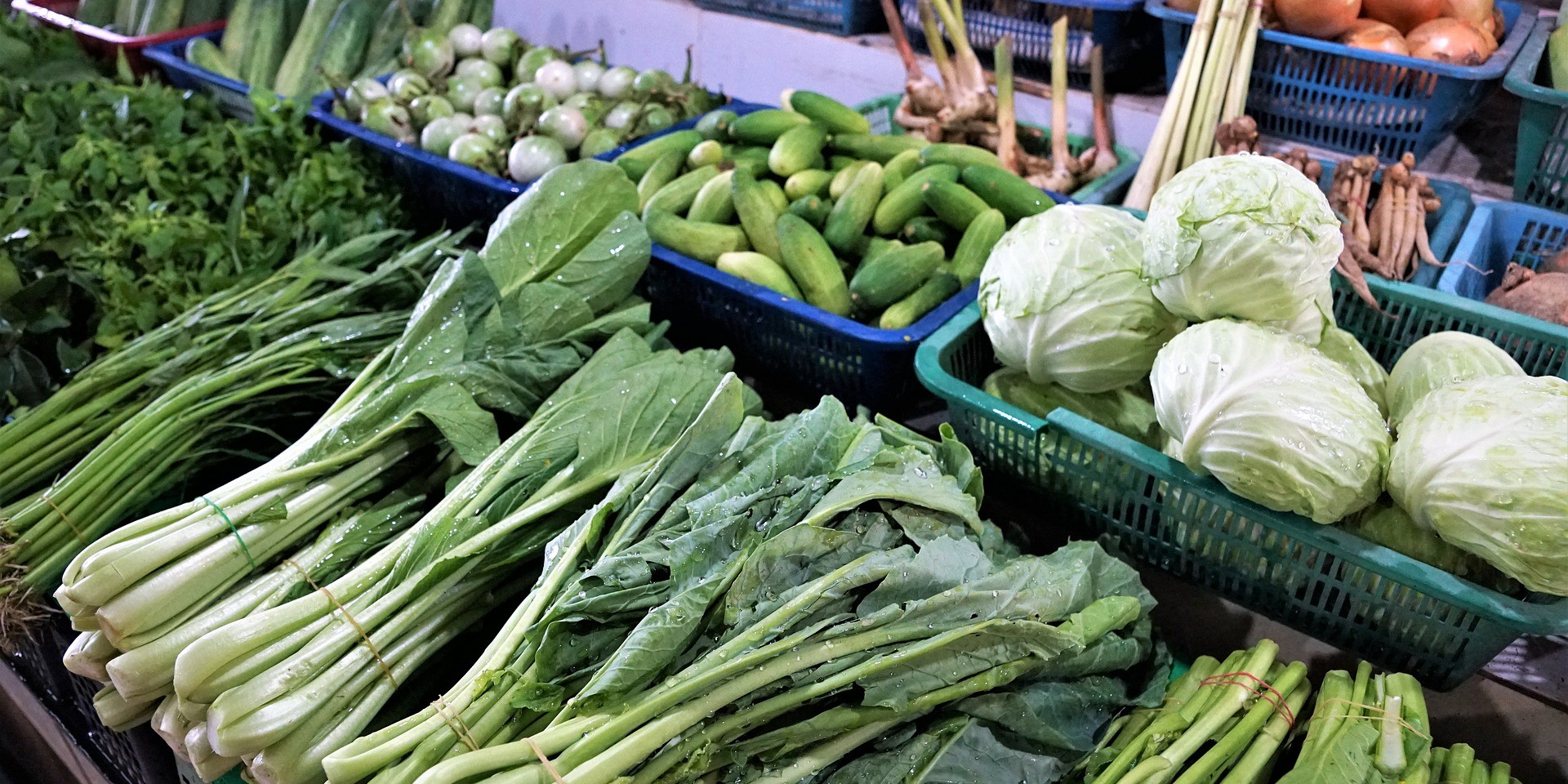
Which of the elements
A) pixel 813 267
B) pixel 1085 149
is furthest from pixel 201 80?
pixel 1085 149

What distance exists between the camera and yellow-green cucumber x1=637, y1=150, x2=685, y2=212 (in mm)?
2236

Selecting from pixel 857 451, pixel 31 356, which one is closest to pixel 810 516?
pixel 857 451

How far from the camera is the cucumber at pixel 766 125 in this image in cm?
239

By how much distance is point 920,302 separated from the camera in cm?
178

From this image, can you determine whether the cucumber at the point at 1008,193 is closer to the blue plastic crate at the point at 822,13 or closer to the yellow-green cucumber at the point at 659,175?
the yellow-green cucumber at the point at 659,175

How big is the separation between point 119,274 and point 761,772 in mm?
1907

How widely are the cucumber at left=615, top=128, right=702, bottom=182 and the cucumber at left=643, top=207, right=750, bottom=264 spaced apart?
1.09 ft

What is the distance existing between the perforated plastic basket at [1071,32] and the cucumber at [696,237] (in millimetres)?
1031

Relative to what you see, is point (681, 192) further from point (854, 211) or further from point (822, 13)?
point (822, 13)

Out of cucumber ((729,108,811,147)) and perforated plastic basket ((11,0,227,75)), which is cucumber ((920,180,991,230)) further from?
perforated plastic basket ((11,0,227,75))

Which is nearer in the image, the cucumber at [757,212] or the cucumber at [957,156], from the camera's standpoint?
the cucumber at [757,212]

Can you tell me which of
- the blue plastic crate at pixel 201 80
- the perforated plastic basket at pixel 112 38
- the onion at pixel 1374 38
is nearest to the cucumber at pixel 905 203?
the onion at pixel 1374 38

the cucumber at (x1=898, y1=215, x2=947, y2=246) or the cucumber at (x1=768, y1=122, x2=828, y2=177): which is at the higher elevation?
the cucumber at (x1=768, y1=122, x2=828, y2=177)

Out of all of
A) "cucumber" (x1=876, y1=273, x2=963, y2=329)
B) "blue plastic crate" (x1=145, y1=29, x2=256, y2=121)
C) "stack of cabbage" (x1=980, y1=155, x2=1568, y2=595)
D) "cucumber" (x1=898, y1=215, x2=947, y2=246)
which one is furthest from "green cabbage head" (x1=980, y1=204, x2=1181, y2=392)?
"blue plastic crate" (x1=145, y1=29, x2=256, y2=121)
